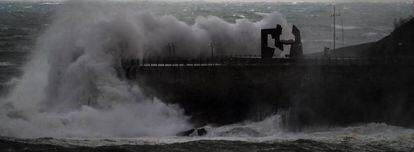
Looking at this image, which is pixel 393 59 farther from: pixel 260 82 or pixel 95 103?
pixel 95 103

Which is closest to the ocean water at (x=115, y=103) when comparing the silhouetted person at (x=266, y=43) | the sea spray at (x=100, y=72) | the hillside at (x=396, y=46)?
the sea spray at (x=100, y=72)

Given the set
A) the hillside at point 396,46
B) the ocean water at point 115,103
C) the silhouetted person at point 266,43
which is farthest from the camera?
the silhouetted person at point 266,43

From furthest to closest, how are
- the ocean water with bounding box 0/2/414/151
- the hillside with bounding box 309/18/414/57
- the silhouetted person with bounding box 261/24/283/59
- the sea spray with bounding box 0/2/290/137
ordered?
the silhouetted person with bounding box 261/24/283/59, the hillside with bounding box 309/18/414/57, the sea spray with bounding box 0/2/290/137, the ocean water with bounding box 0/2/414/151

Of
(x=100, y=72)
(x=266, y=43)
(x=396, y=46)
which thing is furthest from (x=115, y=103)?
(x=396, y=46)

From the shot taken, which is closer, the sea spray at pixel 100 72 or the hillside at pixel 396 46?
the sea spray at pixel 100 72

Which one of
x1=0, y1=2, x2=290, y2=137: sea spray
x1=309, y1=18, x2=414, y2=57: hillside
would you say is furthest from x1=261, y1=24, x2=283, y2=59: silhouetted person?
x1=309, y1=18, x2=414, y2=57: hillside

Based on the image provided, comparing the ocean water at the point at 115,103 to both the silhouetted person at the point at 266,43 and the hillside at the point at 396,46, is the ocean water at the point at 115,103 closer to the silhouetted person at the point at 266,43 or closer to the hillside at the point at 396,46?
the silhouetted person at the point at 266,43

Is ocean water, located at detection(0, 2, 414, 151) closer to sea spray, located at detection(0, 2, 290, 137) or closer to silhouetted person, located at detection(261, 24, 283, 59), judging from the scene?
sea spray, located at detection(0, 2, 290, 137)
